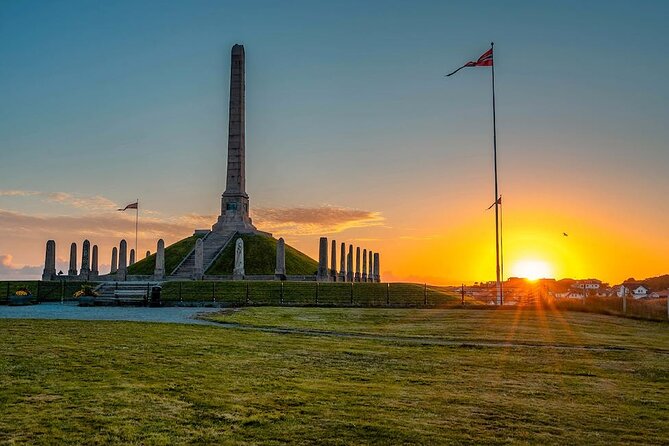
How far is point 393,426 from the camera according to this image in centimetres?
727

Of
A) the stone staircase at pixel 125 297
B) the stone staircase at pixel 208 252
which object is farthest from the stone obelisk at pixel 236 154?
the stone staircase at pixel 125 297

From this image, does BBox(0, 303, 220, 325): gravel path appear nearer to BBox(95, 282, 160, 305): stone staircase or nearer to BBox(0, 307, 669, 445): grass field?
BBox(0, 307, 669, 445): grass field

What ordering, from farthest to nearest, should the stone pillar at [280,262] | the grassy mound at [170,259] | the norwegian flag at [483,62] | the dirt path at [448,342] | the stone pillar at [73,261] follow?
the grassy mound at [170,259] < the stone pillar at [73,261] < the stone pillar at [280,262] < the norwegian flag at [483,62] < the dirt path at [448,342]

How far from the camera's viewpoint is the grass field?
23.1ft

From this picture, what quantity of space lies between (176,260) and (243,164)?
12923 mm

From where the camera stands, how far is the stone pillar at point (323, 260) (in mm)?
55375

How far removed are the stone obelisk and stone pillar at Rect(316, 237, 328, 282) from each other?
17799mm

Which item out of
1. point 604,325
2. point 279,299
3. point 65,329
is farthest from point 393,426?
point 279,299

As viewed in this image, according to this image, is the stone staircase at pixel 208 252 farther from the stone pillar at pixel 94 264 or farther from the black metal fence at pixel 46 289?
the black metal fence at pixel 46 289

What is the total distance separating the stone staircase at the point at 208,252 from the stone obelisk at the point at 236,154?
1252 millimetres

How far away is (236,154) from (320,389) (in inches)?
2455

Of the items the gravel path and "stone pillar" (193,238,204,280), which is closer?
the gravel path

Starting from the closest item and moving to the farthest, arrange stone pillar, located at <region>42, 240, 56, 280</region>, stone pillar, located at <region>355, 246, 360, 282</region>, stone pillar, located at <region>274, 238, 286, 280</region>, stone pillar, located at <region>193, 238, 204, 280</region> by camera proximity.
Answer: stone pillar, located at <region>193, 238, 204, 280</region> < stone pillar, located at <region>274, 238, 286, 280</region> < stone pillar, located at <region>42, 240, 56, 280</region> < stone pillar, located at <region>355, 246, 360, 282</region>

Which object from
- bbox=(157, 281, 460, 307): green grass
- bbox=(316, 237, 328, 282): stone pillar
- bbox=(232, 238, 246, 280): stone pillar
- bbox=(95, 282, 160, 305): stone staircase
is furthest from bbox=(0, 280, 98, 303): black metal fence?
bbox=(316, 237, 328, 282): stone pillar
